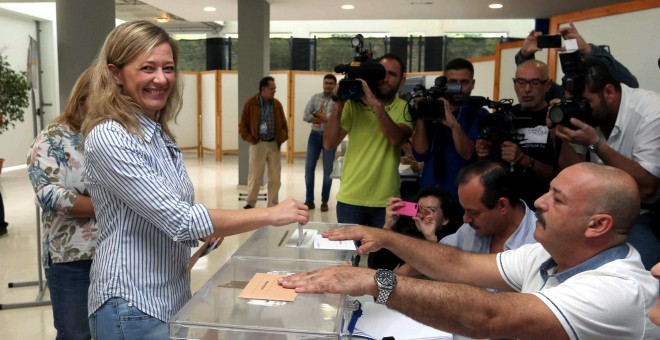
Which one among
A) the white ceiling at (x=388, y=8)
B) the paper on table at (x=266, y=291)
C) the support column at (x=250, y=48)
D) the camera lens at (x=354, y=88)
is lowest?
the paper on table at (x=266, y=291)

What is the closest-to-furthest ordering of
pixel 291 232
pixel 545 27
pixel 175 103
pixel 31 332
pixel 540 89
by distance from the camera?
pixel 175 103, pixel 291 232, pixel 540 89, pixel 31 332, pixel 545 27

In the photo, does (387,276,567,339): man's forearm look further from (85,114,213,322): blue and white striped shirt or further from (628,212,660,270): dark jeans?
(628,212,660,270): dark jeans

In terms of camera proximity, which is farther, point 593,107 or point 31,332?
point 31,332

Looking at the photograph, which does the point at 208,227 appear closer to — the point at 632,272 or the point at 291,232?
the point at 291,232

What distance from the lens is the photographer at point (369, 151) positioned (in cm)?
323

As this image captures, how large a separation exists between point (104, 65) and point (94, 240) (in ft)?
3.07

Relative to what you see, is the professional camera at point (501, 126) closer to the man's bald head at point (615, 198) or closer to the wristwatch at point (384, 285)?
the man's bald head at point (615, 198)

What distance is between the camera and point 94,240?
2.09m

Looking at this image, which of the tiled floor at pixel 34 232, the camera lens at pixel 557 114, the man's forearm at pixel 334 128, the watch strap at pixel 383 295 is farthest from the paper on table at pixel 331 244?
the tiled floor at pixel 34 232

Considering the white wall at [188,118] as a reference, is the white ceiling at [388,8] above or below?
above

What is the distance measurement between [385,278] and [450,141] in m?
1.97

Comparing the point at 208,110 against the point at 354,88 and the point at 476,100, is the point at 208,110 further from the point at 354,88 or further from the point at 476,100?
the point at 476,100

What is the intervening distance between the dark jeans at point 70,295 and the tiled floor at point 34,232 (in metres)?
1.37

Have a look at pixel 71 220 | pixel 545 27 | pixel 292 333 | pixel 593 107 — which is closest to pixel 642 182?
pixel 593 107
